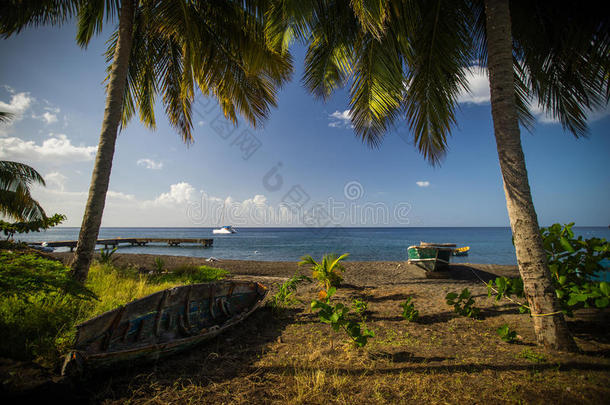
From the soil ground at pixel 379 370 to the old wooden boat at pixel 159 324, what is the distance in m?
0.22

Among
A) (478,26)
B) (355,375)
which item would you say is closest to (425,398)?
(355,375)

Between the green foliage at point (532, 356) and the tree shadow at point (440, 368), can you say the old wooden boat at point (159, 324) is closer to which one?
the tree shadow at point (440, 368)

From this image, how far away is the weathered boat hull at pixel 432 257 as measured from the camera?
9.52 metres

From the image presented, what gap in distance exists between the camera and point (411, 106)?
530 cm

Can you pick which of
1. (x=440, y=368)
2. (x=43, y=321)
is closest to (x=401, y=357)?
(x=440, y=368)

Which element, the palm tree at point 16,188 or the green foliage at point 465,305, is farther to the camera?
the palm tree at point 16,188

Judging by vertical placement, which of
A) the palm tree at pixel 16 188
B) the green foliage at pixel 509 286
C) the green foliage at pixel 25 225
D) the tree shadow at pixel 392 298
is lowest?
the tree shadow at pixel 392 298

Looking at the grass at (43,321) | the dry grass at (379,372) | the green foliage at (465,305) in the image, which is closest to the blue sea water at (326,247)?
the green foliage at (465,305)

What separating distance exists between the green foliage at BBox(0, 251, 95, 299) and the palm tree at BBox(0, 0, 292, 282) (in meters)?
1.99

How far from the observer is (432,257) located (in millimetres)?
9578

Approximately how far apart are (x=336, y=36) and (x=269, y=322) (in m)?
6.80

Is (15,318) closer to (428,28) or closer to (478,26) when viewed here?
(428,28)

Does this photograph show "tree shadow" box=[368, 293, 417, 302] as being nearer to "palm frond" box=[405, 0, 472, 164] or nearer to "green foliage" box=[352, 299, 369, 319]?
"green foliage" box=[352, 299, 369, 319]

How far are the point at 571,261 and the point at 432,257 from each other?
6.85 metres
